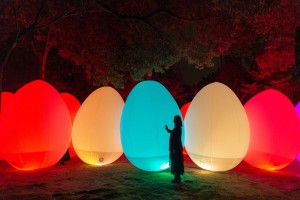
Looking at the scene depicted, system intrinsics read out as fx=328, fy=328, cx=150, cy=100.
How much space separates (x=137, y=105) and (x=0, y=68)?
153 inches

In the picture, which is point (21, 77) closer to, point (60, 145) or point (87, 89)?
point (87, 89)

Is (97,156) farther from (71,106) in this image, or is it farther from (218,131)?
(218,131)

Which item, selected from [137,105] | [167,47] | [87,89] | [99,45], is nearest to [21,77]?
[87,89]

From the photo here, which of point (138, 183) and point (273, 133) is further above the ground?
point (273, 133)

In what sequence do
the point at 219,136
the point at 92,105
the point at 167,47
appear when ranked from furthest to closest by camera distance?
the point at 167,47 < the point at 92,105 < the point at 219,136

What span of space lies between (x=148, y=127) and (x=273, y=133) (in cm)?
363

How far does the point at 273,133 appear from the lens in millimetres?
9461

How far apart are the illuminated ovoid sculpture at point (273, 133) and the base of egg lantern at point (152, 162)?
2662 mm

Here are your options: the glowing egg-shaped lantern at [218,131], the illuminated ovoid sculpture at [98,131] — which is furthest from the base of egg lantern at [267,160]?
the illuminated ovoid sculpture at [98,131]

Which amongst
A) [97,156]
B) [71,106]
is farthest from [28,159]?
[71,106]

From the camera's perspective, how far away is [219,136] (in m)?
8.95

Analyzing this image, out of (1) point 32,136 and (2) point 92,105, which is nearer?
(1) point 32,136

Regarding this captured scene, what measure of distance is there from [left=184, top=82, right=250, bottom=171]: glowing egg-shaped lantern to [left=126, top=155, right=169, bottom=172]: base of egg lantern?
86 cm

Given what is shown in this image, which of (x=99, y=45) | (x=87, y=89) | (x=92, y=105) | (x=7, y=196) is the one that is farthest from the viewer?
(x=87, y=89)
